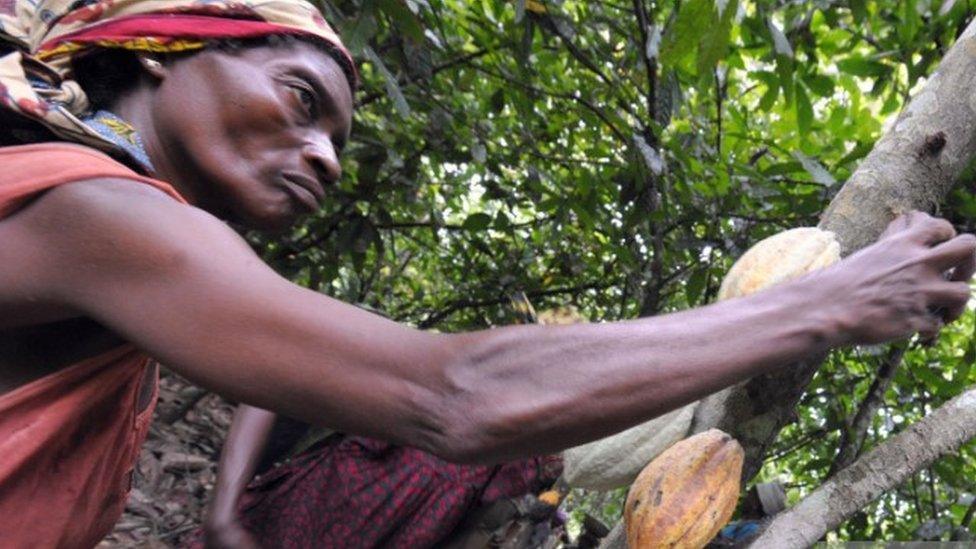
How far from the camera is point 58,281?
35.5 inches

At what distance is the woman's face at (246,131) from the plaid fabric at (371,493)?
1.94 feet

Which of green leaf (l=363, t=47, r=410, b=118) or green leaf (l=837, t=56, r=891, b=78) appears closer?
green leaf (l=363, t=47, r=410, b=118)

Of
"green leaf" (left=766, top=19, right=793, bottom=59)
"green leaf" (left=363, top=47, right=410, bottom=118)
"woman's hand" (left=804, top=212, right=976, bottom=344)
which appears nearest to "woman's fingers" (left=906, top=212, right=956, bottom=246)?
"woman's hand" (left=804, top=212, right=976, bottom=344)

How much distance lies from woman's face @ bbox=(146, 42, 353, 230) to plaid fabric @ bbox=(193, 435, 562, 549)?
0.59 metres

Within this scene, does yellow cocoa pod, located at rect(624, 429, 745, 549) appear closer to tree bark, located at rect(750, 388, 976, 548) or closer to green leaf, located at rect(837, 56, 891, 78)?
Result: tree bark, located at rect(750, 388, 976, 548)

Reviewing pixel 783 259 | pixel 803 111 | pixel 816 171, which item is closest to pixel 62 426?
pixel 783 259

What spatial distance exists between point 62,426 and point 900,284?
2.95 feet

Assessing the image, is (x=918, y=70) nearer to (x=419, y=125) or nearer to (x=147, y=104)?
(x=419, y=125)

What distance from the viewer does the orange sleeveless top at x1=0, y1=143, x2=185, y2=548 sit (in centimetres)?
90

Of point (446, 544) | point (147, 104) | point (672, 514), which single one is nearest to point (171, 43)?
point (147, 104)

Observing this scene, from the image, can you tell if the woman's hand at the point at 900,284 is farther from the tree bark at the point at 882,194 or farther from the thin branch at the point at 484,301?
the thin branch at the point at 484,301

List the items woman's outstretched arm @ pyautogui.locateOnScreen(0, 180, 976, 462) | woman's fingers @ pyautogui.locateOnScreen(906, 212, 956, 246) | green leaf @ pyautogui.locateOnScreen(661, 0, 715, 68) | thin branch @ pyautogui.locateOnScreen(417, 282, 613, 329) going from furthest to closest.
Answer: thin branch @ pyautogui.locateOnScreen(417, 282, 613, 329) < green leaf @ pyautogui.locateOnScreen(661, 0, 715, 68) < woman's fingers @ pyautogui.locateOnScreen(906, 212, 956, 246) < woman's outstretched arm @ pyautogui.locateOnScreen(0, 180, 976, 462)

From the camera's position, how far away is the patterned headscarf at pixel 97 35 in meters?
1.00

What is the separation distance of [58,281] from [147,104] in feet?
1.11
